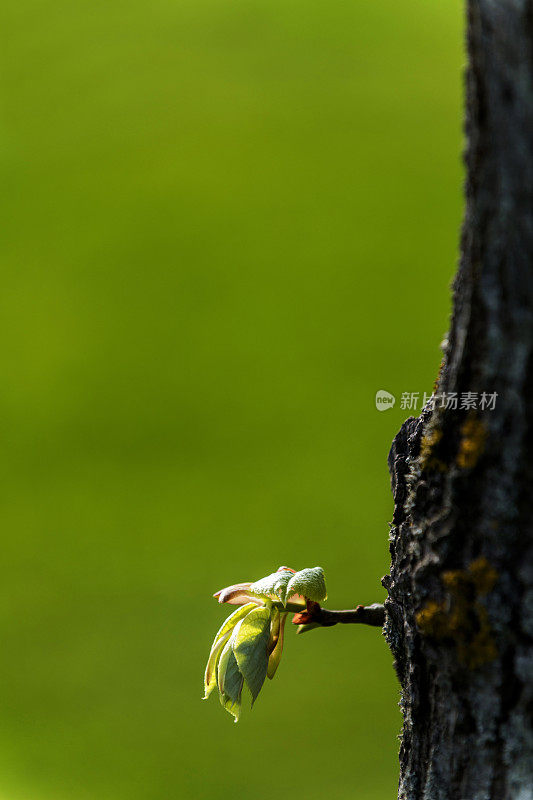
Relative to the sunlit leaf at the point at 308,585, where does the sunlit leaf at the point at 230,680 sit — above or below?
below

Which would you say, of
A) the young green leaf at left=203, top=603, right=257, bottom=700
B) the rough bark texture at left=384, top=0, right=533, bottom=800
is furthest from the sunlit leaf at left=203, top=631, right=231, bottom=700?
the rough bark texture at left=384, top=0, right=533, bottom=800

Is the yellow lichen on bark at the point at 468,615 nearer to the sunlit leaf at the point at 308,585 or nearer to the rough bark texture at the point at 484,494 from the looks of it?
the rough bark texture at the point at 484,494

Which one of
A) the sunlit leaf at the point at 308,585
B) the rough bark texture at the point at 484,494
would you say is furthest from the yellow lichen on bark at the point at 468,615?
the sunlit leaf at the point at 308,585

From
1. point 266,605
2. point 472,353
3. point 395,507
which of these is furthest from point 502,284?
point 266,605

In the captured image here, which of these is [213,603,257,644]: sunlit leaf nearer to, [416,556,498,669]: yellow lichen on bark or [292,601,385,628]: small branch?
[292,601,385,628]: small branch

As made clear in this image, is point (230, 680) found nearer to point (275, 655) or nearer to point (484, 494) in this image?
point (275, 655)

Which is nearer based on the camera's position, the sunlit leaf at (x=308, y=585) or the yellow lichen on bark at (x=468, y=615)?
the yellow lichen on bark at (x=468, y=615)
